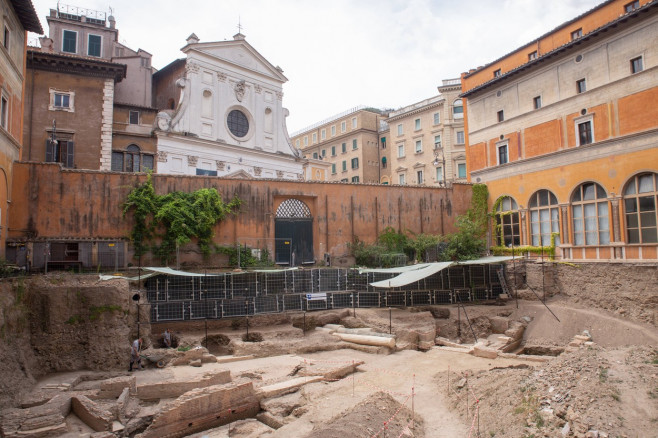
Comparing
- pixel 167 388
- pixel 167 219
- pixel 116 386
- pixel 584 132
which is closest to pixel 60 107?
pixel 167 219

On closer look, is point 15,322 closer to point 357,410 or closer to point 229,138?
point 357,410

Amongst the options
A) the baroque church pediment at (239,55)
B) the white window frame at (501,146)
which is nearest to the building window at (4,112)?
the baroque church pediment at (239,55)

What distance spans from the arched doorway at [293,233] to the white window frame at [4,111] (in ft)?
45.3

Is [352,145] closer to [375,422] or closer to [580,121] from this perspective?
[580,121]

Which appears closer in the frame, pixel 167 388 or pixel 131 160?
pixel 167 388

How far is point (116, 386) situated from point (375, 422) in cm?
711

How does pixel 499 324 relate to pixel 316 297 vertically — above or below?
below

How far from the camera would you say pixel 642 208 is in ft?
73.2

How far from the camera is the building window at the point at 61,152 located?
101 ft

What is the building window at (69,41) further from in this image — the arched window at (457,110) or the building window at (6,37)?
the arched window at (457,110)

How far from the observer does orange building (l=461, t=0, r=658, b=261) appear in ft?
73.8

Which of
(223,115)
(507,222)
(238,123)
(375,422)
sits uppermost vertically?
(223,115)

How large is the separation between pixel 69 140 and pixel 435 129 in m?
34.8

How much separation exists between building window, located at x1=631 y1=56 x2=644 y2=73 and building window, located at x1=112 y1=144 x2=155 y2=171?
99.9 ft
